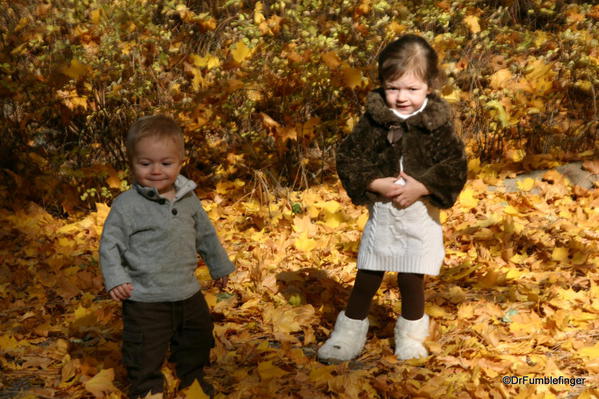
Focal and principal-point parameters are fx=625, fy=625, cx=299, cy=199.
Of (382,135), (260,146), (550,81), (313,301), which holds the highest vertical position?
(382,135)

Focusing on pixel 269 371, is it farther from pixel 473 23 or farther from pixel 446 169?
pixel 473 23

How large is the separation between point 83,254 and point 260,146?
68.9 inches

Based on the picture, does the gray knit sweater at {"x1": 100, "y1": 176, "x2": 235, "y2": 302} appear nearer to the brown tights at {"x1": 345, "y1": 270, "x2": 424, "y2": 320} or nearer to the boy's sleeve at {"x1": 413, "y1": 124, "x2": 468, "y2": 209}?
the brown tights at {"x1": 345, "y1": 270, "x2": 424, "y2": 320}

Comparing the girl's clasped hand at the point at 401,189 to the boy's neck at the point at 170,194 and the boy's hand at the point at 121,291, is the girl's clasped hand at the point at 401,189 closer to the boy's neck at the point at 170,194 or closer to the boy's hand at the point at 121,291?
the boy's neck at the point at 170,194

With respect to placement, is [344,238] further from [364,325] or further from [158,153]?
[158,153]

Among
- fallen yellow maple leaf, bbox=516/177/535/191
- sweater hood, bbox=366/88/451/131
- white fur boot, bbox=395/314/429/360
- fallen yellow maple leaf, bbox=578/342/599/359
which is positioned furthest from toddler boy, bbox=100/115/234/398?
fallen yellow maple leaf, bbox=516/177/535/191

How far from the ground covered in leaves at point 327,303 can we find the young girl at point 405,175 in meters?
0.28

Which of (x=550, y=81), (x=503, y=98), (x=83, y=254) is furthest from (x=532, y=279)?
(x=83, y=254)

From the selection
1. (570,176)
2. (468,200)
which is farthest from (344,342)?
(570,176)

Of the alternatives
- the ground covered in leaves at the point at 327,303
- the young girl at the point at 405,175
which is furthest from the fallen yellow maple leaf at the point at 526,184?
the young girl at the point at 405,175

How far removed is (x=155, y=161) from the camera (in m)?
Answer: 2.43

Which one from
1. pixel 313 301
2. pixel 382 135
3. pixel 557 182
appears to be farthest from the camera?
pixel 557 182

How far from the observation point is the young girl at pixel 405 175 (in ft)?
8.93

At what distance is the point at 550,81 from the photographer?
18.2 ft
